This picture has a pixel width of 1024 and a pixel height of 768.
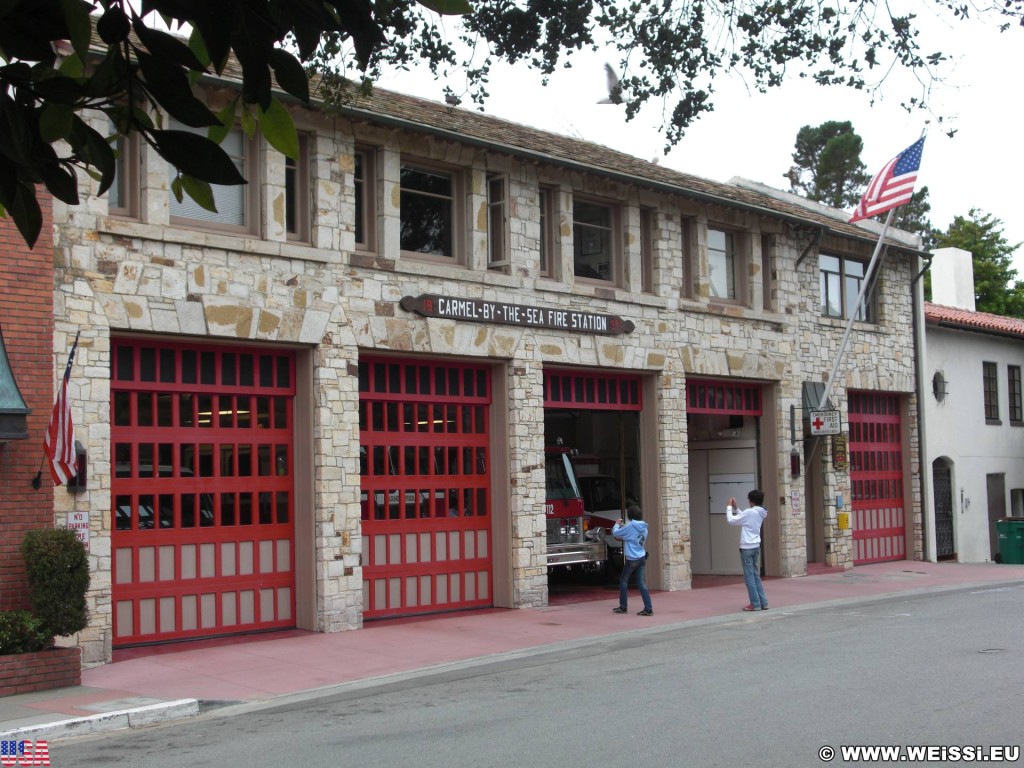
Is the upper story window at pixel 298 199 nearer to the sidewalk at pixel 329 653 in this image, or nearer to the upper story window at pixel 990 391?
the sidewalk at pixel 329 653

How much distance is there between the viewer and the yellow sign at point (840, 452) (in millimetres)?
22844

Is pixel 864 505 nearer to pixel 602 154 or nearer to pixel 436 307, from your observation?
pixel 602 154

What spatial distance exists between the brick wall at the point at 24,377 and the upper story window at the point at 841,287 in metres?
15.8

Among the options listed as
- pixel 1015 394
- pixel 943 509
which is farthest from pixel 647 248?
pixel 1015 394

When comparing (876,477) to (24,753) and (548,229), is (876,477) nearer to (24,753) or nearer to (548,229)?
(548,229)

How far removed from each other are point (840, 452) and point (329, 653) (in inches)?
508

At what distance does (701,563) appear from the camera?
22.7 m

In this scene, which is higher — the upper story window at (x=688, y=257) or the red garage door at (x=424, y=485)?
the upper story window at (x=688, y=257)

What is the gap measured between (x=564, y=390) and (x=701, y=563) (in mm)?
6134

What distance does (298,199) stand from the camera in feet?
50.3

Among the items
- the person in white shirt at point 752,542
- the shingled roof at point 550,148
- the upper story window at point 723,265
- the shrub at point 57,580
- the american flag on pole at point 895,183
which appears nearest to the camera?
the shrub at point 57,580

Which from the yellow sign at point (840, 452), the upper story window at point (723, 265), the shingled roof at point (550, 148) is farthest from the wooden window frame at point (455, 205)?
the yellow sign at point (840, 452)

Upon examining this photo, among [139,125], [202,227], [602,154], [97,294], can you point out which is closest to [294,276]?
[202,227]

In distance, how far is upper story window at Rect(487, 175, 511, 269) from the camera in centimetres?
1750
